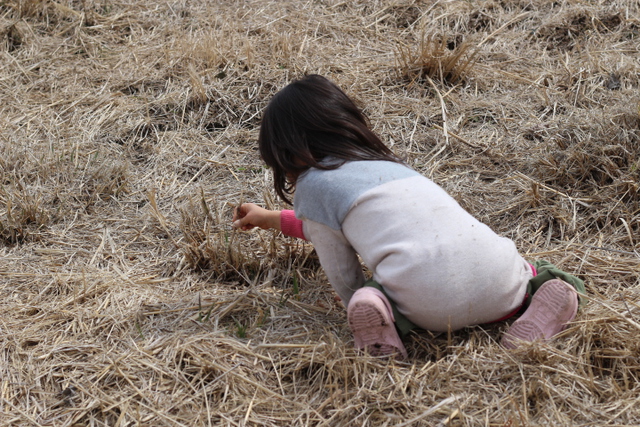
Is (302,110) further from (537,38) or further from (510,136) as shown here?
(537,38)

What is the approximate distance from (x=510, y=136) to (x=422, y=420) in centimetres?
193

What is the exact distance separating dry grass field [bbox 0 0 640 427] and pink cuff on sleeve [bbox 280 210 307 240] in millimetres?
167

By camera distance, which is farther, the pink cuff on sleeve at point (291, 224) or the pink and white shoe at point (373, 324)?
the pink cuff on sleeve at point (291, 224)

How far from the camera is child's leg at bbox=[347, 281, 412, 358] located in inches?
77.1

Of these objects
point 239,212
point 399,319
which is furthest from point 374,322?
point 239,212

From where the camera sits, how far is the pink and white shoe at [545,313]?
2.03 meters

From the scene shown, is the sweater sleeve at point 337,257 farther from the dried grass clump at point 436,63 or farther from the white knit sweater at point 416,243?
the dried grass clump at point 436,63

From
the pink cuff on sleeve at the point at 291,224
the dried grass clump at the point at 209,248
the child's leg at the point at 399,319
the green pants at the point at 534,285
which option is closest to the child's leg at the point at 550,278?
the green pants at the point at 534,285

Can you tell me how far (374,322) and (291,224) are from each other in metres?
0.65

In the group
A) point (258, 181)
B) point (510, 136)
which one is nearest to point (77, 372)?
point (258, 181)

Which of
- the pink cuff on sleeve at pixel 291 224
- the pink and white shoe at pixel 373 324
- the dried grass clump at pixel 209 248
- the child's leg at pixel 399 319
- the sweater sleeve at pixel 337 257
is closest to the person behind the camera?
the pink and white shoe at pixel 373 324

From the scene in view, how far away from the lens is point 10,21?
459 centimetres

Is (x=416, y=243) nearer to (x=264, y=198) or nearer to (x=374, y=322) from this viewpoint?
(x=374, y=322)

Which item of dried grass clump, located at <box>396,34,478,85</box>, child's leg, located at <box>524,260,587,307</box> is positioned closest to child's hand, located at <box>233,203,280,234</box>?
child's leg, located at <box>524,260,587,307</box>
